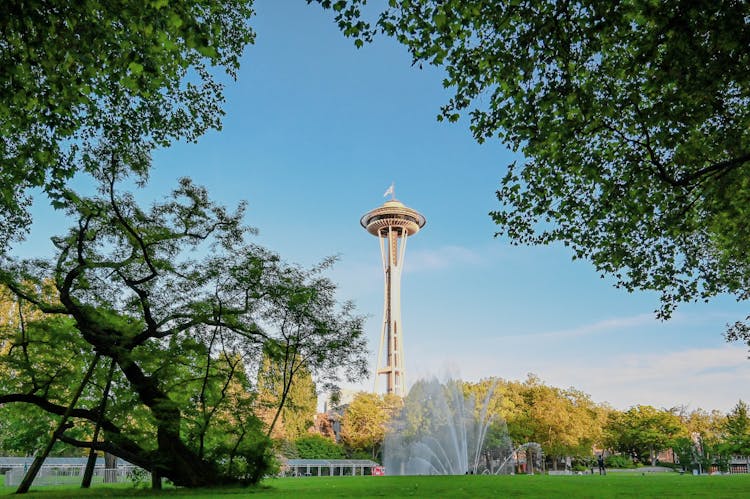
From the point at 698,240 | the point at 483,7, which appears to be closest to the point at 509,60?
the point at 483,7

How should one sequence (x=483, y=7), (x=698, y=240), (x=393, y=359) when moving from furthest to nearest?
(x=393, y=359), (x=698, y=240), (x=483, y=7)

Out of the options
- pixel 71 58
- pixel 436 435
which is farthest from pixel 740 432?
pixel 71 58

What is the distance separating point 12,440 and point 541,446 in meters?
44.5

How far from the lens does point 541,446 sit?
183 feet

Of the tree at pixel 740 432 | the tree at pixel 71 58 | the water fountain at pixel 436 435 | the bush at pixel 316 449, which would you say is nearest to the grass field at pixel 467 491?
the tree at pixel 71 58

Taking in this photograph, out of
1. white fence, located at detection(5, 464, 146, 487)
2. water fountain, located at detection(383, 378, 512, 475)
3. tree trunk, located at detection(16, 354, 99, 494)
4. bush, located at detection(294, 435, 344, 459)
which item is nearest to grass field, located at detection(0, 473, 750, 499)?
tree trunk, located at detection(16, 354, 99, 494)

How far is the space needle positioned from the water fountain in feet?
125

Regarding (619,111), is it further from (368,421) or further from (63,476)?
(368,421)

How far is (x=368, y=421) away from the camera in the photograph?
5972cm

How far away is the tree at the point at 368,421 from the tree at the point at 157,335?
3966 cm

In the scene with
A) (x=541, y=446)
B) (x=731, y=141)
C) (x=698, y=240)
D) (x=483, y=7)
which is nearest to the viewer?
(x=483, y=7)

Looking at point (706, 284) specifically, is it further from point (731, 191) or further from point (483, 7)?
point (483, 7)

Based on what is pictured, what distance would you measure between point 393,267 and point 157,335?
72.6 metres

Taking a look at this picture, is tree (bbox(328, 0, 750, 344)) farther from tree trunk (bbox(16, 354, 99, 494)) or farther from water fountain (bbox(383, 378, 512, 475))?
water fountain (bbox(383, 378, 512, 475))
